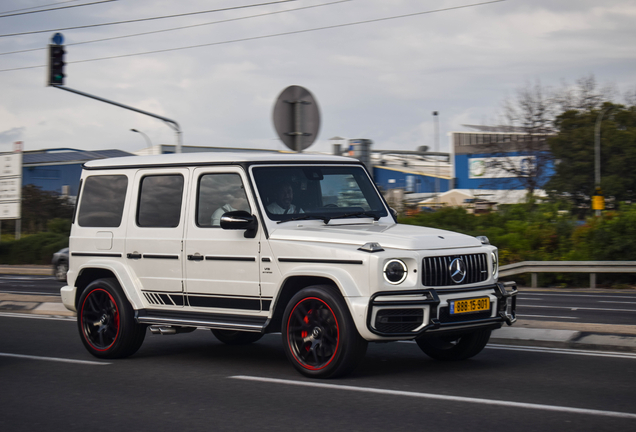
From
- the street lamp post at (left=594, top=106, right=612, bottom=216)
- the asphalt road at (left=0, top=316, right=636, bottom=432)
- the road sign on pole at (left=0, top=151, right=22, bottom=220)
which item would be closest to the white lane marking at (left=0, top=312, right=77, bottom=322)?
the asphalt road at (left=0, top=316, right=636, bottom=432)

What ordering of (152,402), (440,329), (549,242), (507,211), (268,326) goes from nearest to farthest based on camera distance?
1. (152,402)
2. (440,329)
3. (268,326)
4. (549,242)
5. (507,211)

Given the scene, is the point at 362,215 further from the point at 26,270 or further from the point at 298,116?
the point at 26,270

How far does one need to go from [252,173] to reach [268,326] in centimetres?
143

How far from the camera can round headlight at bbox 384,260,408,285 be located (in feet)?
21.3

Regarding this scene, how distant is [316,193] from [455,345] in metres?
1.95

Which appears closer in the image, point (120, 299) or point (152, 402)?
point (152, 402)

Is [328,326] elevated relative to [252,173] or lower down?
lower down

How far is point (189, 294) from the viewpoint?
782cm

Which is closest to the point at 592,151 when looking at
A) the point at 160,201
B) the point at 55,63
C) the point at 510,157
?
the point at 510,157

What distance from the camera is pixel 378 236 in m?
6.80

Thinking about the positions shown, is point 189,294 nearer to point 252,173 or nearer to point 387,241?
point 252,173

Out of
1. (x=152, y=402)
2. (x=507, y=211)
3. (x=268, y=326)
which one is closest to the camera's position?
(x=152, y=402)

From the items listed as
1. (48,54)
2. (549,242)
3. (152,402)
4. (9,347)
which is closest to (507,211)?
(549,242)

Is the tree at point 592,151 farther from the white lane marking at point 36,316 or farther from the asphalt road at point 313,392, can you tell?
the asphalt road at point 313,392
